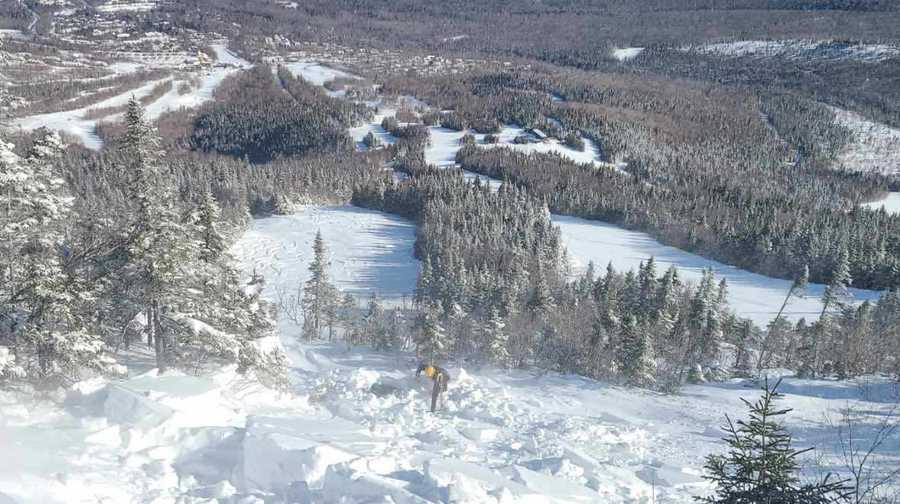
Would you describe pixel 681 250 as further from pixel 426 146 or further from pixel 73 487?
pixel 73 487

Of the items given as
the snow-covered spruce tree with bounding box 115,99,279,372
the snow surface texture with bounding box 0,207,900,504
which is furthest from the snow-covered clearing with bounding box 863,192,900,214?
the snow-covered spruce tree with bounding box 115,99,279,372

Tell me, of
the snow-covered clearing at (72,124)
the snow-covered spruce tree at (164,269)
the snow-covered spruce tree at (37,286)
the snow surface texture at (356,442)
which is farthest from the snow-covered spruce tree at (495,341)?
the snow-covered clearing at (72,124)

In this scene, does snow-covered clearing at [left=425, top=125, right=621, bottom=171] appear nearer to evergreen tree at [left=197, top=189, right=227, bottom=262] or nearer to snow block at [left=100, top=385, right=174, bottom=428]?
evergreen tree at [left=197, top=189, right=227, bottom=262]

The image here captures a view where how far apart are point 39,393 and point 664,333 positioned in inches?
1738

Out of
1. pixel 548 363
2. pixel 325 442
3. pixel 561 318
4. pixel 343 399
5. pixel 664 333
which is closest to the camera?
pixel 325 442

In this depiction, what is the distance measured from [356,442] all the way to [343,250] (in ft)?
269

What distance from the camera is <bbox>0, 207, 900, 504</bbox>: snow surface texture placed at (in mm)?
12742

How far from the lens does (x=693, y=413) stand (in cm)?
3241

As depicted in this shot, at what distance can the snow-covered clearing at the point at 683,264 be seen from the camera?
77.2 meters

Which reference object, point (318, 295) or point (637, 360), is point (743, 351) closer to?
point (637, 360)

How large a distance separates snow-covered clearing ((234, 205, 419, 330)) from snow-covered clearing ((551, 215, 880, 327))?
1156 inches

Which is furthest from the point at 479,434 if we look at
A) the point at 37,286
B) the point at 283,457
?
the point at 37,286

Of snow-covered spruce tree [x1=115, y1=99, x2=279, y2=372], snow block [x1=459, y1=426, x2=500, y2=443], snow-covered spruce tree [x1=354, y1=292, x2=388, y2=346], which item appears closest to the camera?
snow-covered spruce tree [x1=115, y1=99, x2=279, y2=372]

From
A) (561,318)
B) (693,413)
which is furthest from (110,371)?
(561,318)
